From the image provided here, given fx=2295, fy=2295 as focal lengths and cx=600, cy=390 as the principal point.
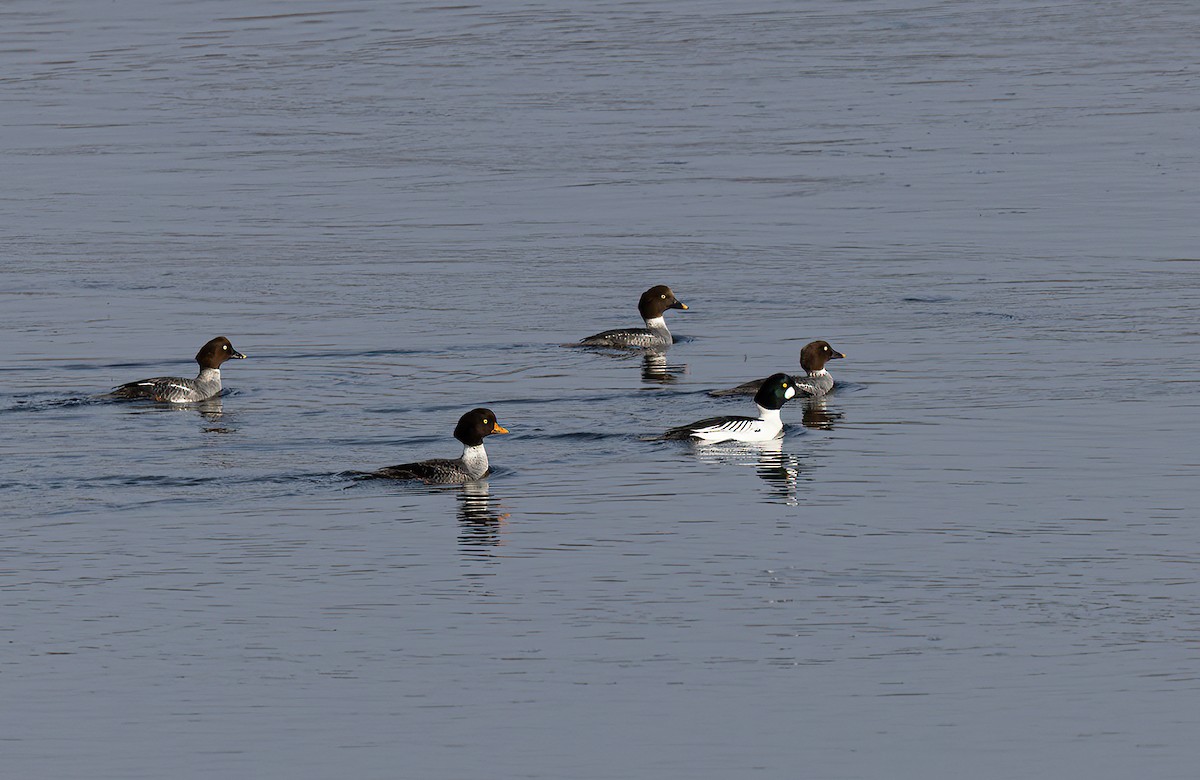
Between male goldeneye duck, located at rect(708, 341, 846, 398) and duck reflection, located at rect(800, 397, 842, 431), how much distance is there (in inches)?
4.3

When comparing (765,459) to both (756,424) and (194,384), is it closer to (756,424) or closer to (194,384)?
(756,424)

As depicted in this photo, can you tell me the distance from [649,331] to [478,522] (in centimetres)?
910

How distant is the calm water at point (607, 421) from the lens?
1302 centimetres

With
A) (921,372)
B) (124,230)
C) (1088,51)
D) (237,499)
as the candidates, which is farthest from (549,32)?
(237,499)

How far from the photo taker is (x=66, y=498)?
18750mm

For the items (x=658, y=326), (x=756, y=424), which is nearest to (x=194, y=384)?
(x=658, y=326)

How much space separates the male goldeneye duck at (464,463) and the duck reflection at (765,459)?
2.02m

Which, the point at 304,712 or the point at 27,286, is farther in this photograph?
the point at 27,286

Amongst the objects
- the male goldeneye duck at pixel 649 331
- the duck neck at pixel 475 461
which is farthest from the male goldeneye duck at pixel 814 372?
the duck neck at pixel 475 461

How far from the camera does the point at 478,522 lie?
1806cm

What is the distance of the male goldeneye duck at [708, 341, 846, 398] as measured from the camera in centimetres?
2380

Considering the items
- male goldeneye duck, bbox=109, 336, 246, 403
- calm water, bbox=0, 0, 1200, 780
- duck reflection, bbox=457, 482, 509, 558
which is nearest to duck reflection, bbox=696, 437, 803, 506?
calm water, bbox=0, 0, 1200, 780

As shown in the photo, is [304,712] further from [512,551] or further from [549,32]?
[549,32]

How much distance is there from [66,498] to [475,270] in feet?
42.1
